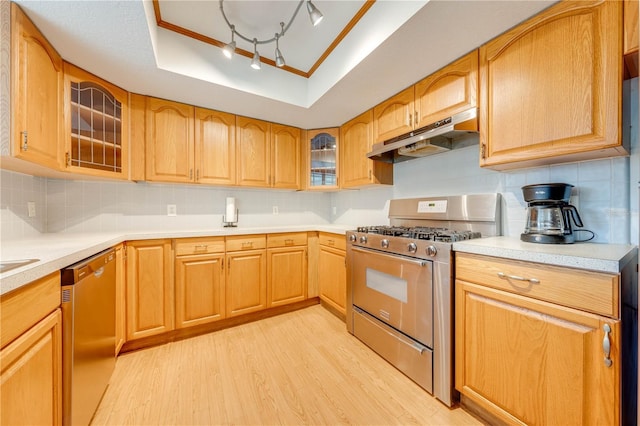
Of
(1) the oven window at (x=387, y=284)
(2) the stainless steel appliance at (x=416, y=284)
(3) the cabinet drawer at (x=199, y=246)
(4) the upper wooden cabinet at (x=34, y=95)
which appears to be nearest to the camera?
(4) the upper wooden cabinet at (x=34, y=95)

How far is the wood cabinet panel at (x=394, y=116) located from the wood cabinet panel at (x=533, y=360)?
4.32 ft

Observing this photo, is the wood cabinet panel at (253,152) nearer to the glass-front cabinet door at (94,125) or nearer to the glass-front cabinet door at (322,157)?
the glass-front cabinet door at (322,157)

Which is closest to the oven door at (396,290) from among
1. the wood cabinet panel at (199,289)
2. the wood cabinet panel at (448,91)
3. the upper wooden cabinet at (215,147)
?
the wood cabinet panel at (448,91)

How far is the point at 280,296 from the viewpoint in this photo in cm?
250

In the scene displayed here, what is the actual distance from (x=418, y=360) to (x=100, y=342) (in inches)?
71.6

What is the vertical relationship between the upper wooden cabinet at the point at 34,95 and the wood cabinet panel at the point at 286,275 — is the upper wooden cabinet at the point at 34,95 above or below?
above

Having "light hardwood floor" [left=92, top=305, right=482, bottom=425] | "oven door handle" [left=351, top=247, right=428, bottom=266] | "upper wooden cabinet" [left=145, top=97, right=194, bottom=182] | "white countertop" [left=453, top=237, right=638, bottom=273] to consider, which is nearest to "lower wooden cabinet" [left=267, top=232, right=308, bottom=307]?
"light hardwood floor" [left=92, top=305, right=482, bottom=425]

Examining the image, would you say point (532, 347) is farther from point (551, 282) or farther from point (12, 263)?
point (12, 263)

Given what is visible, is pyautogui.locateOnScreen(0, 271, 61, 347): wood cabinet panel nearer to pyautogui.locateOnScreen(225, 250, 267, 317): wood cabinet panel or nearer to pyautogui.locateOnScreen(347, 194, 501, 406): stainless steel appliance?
pyautogui.locateOnScreen(225, 250, 267, 317): wood cabinet panel

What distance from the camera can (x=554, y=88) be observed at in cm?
120

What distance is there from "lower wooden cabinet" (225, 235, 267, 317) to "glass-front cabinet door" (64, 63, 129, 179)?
1114mm

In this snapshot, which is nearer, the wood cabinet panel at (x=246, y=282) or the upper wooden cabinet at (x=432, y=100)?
the upper wooden cabinet at (x=432, y=100)

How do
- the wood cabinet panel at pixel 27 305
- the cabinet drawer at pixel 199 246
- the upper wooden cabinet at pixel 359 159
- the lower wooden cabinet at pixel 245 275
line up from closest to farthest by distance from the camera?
the wood cabinet panel at pixel 27 305
the cabinet drawer at pixel 199 246
the lower wooden cabinet at pixel 245 275
the upper wooden cabinet at pixel 359 159

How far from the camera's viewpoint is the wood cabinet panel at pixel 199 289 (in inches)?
80.3
